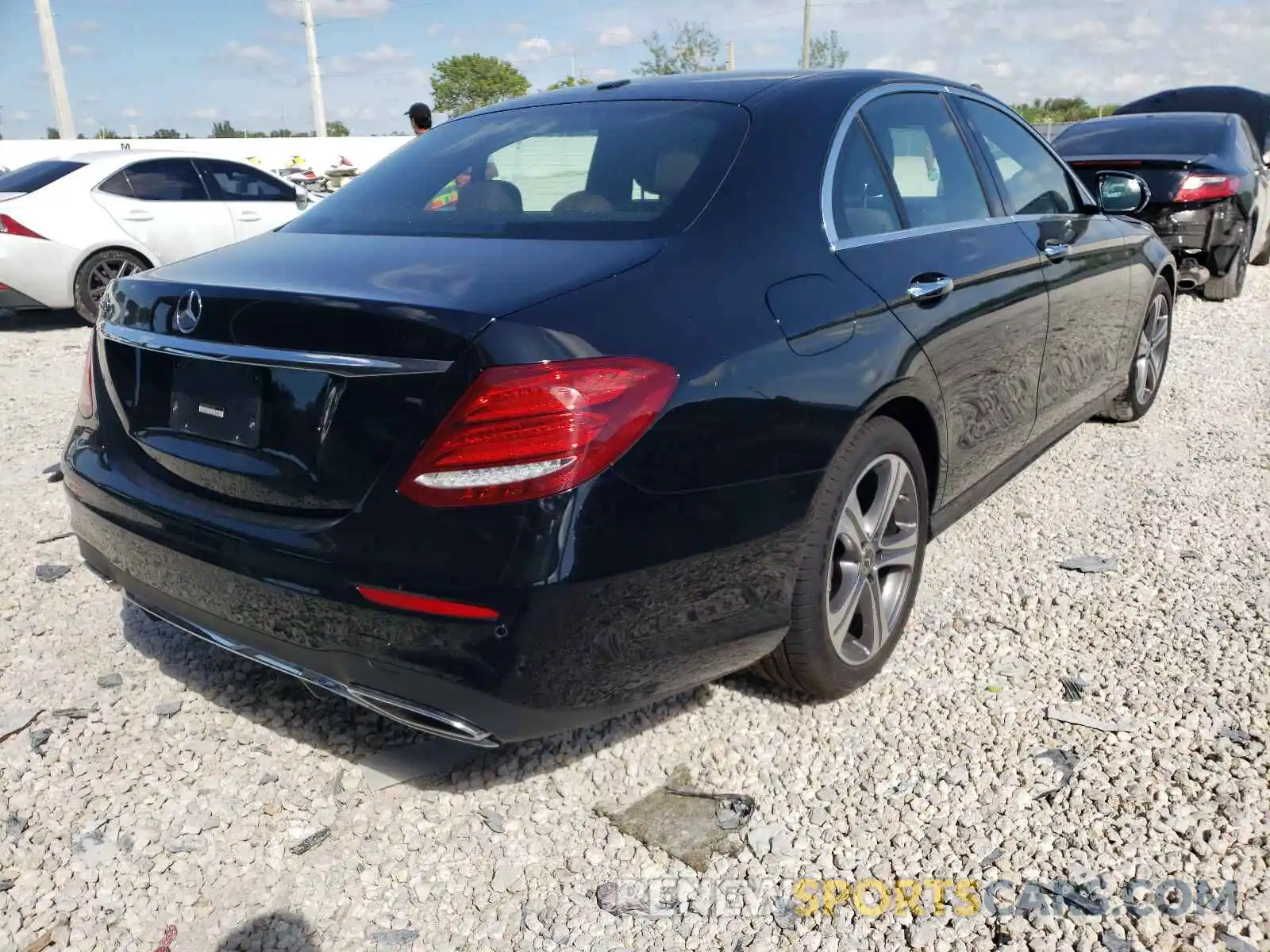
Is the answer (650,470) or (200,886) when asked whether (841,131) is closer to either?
(650,470)

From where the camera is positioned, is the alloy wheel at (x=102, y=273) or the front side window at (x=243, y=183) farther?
the front side window at (x=243, y=183)

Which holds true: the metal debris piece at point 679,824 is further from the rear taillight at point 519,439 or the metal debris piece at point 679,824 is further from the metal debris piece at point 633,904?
the rear taillight at point 519,439

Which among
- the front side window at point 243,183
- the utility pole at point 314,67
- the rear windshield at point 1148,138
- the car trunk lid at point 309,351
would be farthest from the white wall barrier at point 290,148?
the car trunk lid at point 309,351

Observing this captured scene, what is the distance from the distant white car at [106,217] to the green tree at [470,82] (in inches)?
2998

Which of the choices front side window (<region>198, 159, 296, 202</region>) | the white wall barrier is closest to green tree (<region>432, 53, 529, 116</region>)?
the white wall barrier

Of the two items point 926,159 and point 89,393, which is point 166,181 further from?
point 926,159

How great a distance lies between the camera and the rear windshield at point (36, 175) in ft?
28.6

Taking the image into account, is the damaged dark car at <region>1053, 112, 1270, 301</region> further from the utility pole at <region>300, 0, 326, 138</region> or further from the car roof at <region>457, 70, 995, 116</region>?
the utility pole at <region>300, 0, 326, 138</region>

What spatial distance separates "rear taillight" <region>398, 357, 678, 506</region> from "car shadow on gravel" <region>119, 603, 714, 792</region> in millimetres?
806

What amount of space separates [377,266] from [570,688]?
3.23 ft

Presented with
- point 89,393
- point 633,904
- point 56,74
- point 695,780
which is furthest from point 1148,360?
point 56,74

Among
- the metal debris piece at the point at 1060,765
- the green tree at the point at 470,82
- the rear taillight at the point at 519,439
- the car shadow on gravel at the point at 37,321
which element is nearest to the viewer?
the rear taillight at the point at 519,439

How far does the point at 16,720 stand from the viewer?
110 inches

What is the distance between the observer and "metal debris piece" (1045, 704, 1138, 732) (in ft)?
8.73
